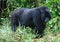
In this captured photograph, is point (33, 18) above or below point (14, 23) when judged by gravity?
above

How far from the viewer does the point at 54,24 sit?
8.91 meters

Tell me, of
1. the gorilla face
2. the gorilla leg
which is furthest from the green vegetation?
the gorilla face

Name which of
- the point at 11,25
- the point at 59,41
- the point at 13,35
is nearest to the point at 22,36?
the point at 13,35

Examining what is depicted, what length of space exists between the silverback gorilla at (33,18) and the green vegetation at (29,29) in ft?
0.84

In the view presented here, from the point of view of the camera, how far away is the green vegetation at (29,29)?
241 inches

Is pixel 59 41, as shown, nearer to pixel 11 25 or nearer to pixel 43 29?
pixel 43 29

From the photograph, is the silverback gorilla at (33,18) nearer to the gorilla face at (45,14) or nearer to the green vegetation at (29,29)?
the gorilla face at (45,14)

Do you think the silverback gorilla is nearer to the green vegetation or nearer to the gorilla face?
the gorilla face

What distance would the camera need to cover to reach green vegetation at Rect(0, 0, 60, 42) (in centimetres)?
612

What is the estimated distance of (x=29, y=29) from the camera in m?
7.81

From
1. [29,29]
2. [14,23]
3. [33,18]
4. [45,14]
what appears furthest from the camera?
[14,23]

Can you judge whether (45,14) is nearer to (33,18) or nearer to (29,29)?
(33,18)

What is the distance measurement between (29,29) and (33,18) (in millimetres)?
459

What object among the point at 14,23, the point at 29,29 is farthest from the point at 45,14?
the point at 14,23
